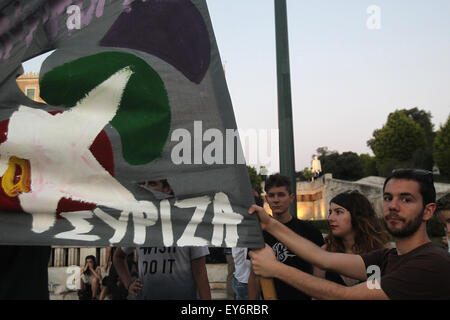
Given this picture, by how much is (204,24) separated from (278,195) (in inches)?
87.1

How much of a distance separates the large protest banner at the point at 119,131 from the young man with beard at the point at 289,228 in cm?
168

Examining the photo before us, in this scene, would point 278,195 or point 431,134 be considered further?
point 431,134

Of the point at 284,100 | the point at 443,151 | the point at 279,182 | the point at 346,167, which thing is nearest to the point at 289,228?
the point at 279,182

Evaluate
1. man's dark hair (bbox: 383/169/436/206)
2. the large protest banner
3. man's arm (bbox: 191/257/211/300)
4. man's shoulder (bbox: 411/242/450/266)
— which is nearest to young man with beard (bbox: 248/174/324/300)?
man's arm (bbox: 191/257/211/300)

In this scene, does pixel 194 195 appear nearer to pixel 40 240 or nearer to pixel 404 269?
pixel 40 240

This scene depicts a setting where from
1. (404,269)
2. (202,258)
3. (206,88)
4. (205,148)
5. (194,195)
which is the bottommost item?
(202,258)

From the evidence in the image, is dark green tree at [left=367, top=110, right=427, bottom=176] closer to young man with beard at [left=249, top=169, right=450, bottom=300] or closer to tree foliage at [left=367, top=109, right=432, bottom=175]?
tree foliage at [left=367, top=109, right=432, bottom=175]

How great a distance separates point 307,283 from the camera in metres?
2.38

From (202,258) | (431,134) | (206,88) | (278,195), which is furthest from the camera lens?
(431,134)

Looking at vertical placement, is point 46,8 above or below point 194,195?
above

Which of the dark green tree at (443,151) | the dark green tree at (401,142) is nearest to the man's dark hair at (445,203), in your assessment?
the dark green tree at (443,151)
